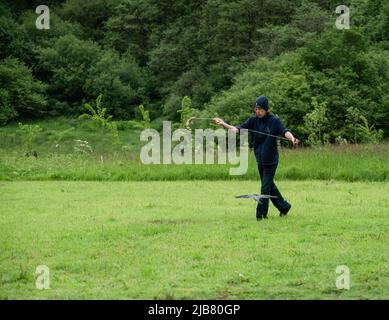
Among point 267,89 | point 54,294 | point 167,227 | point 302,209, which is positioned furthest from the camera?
point 267,89

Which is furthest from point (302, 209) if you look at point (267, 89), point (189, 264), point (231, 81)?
point (231, 81)

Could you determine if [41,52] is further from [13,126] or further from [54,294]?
[54,294]

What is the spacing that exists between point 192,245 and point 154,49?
5046 cm

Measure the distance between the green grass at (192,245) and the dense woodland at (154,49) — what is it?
23.1 m

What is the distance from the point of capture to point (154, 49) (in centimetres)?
6069

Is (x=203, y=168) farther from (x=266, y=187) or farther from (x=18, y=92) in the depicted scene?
(x=18, y=92)

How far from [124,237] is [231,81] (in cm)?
4226

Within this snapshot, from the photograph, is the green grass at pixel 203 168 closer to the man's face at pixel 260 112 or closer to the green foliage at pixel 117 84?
the man's face at pixel 260 112

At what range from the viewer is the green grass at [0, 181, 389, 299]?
895 cm

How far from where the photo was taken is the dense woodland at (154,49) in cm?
5044

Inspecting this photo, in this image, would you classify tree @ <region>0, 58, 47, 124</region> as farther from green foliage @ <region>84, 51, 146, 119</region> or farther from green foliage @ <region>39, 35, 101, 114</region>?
green foliage @ <region>84, 51, 146, 119</region>

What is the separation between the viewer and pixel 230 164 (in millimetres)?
22391

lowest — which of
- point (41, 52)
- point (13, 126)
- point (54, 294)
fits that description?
point (54, 294)

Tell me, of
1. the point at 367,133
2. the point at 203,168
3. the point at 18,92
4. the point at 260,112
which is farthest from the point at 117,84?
the point at 260,112
